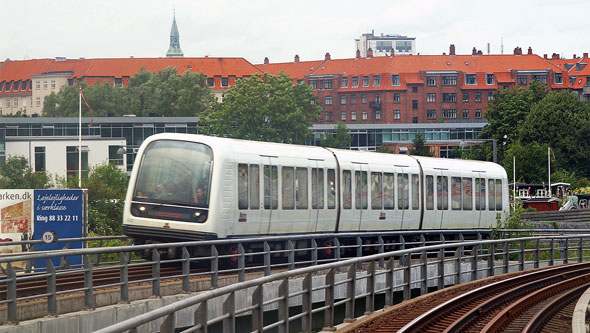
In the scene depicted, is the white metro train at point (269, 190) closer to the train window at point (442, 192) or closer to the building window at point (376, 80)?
the train window at point (442, 192)

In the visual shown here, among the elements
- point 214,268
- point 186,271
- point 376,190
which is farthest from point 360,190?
point 186,271

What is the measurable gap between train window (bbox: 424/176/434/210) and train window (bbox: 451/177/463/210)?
4.32 ft

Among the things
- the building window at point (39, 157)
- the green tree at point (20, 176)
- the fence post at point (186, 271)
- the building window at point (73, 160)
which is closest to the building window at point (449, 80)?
the building window at point (73, 160)

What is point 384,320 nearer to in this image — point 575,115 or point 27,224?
point 27,224

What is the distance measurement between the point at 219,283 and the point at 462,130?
394ft

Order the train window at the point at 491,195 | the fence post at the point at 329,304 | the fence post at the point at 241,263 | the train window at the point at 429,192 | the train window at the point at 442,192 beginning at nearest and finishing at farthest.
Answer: the fence post at the point at 329,304 → the fence post at the point at 241,263 → the train window at the point at 429,192 → the train window at the point at 442,192 → the train window at the point at 491,195

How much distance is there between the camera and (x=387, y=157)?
104 ft

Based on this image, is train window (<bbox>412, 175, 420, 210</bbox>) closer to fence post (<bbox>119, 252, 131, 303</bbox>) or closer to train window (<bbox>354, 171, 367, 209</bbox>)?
train window (<bbox>354, 171, 367, 209</bbox>)

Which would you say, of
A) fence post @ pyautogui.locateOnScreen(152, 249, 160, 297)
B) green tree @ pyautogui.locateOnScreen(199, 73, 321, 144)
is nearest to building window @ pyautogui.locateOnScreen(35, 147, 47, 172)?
green tree @ pyautogui.locateOnScreen(199, 73, 321, 144)

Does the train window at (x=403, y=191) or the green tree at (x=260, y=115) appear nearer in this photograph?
the train window at (x=403, y=191)

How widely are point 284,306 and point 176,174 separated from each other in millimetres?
11577

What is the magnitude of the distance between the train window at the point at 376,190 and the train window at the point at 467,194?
17.9 feet

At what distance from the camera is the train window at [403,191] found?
32094 mm

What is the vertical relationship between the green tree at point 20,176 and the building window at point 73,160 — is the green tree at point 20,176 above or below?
below
